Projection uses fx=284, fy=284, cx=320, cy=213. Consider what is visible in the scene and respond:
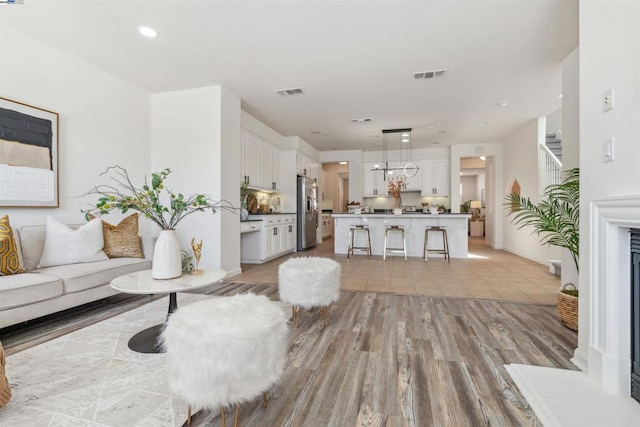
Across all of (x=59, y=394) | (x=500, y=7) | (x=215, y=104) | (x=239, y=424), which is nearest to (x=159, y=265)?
(x=59, y=394)

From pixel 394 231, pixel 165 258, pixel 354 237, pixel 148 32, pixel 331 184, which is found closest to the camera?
pixel 165 258

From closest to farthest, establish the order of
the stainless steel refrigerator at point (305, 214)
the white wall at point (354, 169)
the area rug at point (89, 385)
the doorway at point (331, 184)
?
the area rug at point (89, 385)
the stainless steel refrigerator at point (305, 214)
the white wall at point (354, 169)
the doorway at point (331, 184)

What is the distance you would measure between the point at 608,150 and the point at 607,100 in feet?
0.93

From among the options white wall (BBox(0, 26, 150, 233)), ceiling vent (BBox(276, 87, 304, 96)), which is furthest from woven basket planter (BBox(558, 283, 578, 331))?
white wall (BBox(0, 26, 150, 233))

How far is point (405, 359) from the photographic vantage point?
1.91 metres

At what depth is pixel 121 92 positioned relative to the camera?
3.95 m

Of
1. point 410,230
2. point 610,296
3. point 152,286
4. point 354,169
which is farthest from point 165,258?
point 354,169

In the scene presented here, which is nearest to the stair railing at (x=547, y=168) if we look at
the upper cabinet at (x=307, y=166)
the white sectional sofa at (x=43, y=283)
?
the upper cabinet at (x=307, y=166)

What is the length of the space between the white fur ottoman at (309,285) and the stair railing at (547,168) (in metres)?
4.76

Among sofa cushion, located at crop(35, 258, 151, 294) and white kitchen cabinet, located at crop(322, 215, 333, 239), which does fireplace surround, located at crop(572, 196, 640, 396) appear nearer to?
sofa cushion, located at crop(35, 258, 151, 294)

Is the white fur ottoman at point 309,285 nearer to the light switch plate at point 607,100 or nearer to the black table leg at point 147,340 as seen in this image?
the black table leg at point 147,340

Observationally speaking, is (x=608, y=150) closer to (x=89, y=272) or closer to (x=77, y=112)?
(x=89, y=272)

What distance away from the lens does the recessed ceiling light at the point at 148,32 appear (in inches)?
111

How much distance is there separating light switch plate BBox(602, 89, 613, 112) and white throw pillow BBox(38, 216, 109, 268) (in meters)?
4.33
